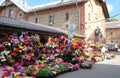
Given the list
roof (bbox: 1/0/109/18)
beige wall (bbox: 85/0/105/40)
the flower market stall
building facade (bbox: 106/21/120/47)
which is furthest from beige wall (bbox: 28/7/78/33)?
building facade (bbox: 106/21/120/47)

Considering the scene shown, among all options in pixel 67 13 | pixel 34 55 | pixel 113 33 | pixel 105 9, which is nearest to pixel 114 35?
pixel 113 33

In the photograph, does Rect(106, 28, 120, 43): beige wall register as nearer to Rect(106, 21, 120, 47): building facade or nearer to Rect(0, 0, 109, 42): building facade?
Rect(106, 21, 120, 47): building facade

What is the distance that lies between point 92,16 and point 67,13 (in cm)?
419

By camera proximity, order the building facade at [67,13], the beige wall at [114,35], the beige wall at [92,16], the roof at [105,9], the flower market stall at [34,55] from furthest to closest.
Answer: the beige wall at [114,35]
the roof at [105,9]
the beige wall at [92,16]
the building facade at [67,13]
the flower market stall at [34,55]

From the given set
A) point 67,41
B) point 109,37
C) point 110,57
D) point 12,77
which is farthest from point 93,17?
point 109,37

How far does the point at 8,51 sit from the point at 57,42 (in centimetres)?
617

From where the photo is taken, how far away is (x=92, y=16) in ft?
117

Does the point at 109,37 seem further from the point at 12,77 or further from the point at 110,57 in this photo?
the point at 12,77

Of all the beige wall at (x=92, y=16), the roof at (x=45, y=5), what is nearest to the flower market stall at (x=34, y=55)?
the beige wall at (x=92, y=16)

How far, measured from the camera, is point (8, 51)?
1423cm

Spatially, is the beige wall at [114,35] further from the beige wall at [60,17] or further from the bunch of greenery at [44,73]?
the bunch of greenery at [44,73]

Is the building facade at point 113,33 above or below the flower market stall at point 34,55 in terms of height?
above

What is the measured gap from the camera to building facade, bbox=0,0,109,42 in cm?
3259

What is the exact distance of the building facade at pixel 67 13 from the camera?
3259 cm
